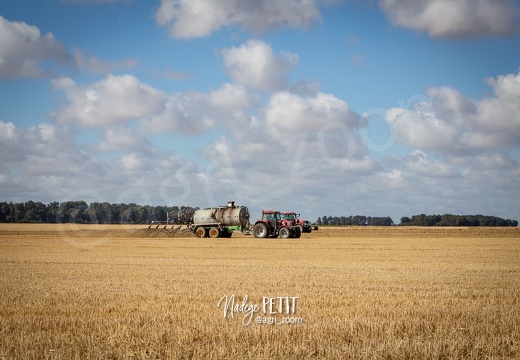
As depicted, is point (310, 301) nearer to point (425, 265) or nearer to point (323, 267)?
point (323, 267)

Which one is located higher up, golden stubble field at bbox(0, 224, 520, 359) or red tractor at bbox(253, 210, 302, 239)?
red tractor at bbox(253, 210, 302, 239)

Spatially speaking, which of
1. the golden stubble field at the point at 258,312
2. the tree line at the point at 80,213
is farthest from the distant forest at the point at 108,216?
the golden stubble field at the point at 258,312

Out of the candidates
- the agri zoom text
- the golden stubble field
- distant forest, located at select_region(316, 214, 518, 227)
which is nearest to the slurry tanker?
the golden stubble field

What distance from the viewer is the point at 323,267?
888 inches

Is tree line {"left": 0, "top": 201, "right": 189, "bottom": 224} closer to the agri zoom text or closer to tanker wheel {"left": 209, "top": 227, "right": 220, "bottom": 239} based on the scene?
tanker wheel {"left": 209, "top": 227, "right": 220, "bottom": 239}

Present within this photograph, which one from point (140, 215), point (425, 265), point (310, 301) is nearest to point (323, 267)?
point (425, 265)

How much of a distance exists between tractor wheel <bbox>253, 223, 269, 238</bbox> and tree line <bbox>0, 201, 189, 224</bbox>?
4319 cm

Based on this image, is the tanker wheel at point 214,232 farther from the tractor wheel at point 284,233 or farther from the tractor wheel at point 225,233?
A: the tractor wheel at point 284,233

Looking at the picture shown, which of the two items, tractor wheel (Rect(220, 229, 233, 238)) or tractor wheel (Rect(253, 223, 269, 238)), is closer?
tractor wheel (Rect(253, 223, 269, 238))

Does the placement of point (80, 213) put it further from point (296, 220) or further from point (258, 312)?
point (258, 312)

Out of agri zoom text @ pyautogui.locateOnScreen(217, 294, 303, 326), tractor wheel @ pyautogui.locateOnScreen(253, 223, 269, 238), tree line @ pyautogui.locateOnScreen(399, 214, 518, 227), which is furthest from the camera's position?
tree line @ pyautogui.locateOnScreen(399, 214, 518, 227)

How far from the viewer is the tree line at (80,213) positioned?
9762cm

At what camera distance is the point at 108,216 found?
324ft

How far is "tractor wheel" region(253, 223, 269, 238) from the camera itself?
4781 centimetres
